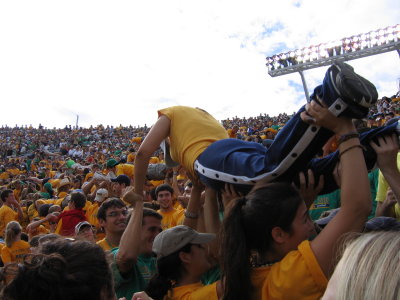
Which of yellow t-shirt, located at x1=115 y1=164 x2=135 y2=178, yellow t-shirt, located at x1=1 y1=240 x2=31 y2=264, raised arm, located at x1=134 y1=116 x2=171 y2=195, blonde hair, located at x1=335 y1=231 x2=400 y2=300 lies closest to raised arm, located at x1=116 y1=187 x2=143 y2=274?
raised arm, located at x1=134 y1=116 x2=171 y2=195

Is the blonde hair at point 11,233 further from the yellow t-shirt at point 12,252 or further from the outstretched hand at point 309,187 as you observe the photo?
the outstretched hand at point 309,187

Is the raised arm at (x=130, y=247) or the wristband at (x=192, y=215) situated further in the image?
the wristband at (x=192, y=215)

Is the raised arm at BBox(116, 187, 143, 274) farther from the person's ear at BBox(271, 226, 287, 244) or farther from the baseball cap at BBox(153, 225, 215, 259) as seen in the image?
the person's ear at BBox(271, 226, 287, 244)

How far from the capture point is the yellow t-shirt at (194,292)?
187 centimetres

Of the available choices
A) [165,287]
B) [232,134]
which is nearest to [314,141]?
[165,287]

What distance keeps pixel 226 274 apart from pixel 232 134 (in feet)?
25.2

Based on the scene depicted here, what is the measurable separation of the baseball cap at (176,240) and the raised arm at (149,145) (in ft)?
1.62

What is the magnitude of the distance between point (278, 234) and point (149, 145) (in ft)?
3.96

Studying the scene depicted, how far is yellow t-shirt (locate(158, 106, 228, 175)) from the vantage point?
2492 mm

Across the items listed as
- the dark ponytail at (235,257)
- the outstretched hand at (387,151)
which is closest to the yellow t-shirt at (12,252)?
the dark ponytail at (235,257)

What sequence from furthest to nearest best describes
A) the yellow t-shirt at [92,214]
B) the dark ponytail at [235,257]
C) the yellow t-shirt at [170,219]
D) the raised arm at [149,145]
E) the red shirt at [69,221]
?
1. the yellow t-shirt at [92,214]
2. the red shirt at [69,221]
3. the yellow t-shirt at [170,219]
4. the raised arm at [149,145]
5. the dark ponytail at [235,257]

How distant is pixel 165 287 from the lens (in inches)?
85.4

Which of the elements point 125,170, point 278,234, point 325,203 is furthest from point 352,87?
point 125,170

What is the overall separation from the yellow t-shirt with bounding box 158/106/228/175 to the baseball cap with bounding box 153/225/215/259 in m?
0.44
